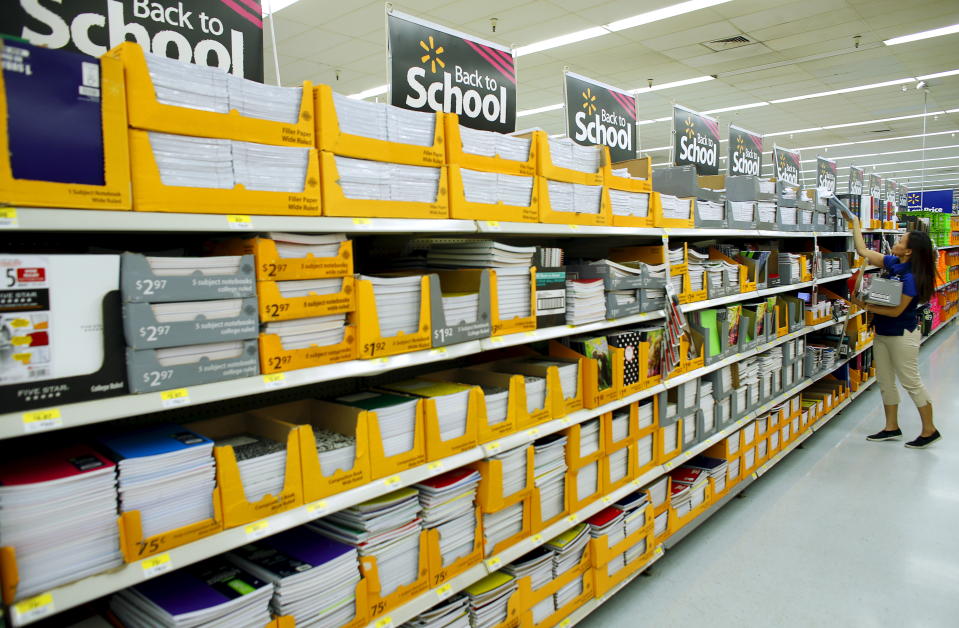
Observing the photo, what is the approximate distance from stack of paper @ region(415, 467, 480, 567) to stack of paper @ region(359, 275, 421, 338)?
1.85ft

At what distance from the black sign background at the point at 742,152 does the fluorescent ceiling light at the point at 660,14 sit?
2418 mm

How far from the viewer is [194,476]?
1429 mm

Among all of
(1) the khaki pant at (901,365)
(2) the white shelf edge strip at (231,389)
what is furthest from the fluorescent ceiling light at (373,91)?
(2) the white shelf edge strip at (231,389)

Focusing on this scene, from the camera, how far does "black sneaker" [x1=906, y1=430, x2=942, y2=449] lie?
4.95 meters

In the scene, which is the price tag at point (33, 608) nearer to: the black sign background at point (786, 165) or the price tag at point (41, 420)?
the price tag at point (41, 420)

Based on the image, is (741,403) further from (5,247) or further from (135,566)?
(5,247)

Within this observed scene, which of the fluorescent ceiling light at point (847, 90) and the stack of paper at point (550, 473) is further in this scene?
the fluorescent ceiling light at point (847, 90)

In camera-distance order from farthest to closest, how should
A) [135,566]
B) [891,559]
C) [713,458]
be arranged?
1. [713,458]
2. [891,559]
3. [135,566]

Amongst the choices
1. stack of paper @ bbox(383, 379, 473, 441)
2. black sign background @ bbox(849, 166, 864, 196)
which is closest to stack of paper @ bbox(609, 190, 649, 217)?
stack of paper @ bbox(383, 379, 473, 441)

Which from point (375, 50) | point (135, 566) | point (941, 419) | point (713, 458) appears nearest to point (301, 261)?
point (135, 566)

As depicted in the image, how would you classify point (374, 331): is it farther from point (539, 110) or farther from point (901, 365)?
point (539, 110)

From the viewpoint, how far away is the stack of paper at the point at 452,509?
2016 millimetres

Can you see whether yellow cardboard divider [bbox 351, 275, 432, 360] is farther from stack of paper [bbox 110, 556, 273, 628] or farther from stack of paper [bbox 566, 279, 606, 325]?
stack of paper [bbox 566, 279, 606, 325]

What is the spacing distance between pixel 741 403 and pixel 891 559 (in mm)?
1172
